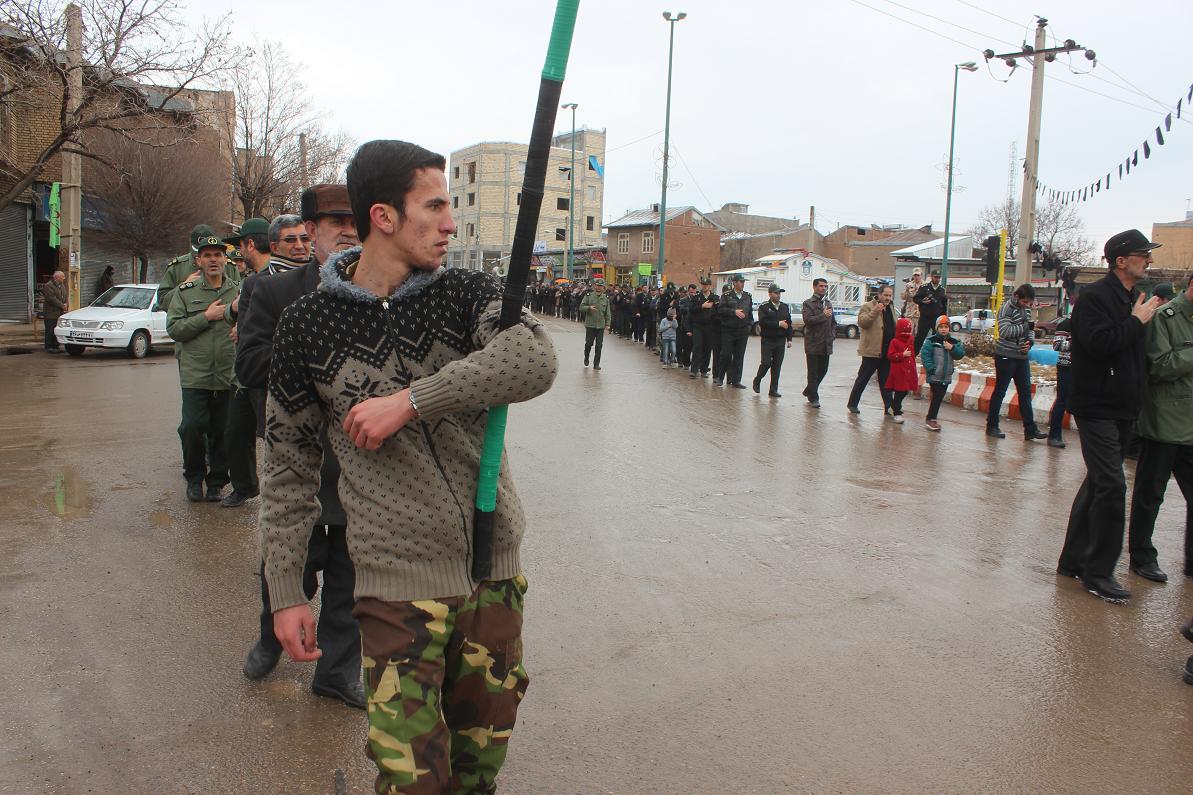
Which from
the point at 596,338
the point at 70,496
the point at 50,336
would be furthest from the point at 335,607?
the point at 50,336

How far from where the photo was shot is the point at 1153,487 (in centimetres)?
549

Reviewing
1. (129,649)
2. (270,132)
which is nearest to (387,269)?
(129,649)

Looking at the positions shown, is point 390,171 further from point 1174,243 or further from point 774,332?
point 1174,243

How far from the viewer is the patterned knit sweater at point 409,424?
2.09 metres

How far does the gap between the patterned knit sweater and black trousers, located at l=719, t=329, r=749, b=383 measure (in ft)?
44.9

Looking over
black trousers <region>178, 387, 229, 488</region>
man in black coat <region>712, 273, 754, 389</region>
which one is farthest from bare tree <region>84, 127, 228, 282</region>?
black trousers <region>178, 387, 229, 488</region>

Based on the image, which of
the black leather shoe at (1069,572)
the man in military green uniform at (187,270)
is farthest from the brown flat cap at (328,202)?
the black leather shoe at (1069,572)

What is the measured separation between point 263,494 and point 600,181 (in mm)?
83809

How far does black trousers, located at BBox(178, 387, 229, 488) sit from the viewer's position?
6.55 m

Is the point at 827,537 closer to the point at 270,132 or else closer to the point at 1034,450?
the point at 1034,450

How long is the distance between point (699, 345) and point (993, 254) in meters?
6.69

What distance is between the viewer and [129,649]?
4.04 metres

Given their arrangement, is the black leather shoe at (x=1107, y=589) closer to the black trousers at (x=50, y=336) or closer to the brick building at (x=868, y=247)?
the black trousers at (x=50, y=336)

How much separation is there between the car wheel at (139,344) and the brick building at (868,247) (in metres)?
63.5
